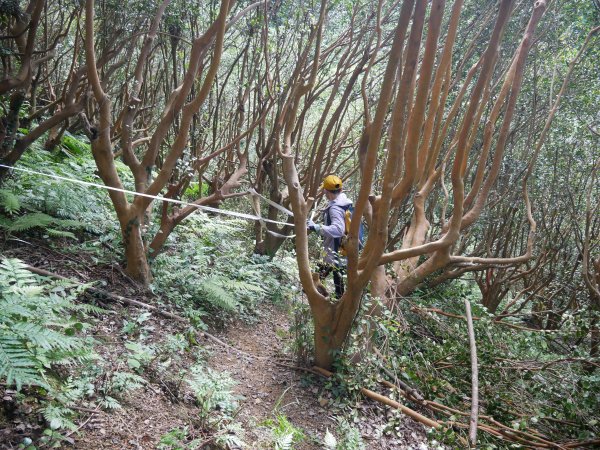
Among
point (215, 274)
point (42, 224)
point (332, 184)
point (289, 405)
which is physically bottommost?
point (289, 405)

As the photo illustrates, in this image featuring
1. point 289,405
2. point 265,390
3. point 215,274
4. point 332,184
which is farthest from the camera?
point 215,274

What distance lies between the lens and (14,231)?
14.9 feet

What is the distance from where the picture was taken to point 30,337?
93.3 inches

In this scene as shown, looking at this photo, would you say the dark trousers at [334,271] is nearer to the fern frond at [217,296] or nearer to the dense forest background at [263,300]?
the dense forest background at [263,300]

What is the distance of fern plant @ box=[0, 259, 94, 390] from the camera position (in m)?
2.19

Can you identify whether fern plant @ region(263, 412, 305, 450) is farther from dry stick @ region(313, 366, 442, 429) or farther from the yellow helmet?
the yellow helmet

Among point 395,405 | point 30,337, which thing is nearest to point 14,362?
point 30,337

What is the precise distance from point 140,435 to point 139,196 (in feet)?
7.71

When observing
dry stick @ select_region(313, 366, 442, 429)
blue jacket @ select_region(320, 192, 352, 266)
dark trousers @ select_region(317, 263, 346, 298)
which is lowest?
dry stick @ select_region(313, 366, 442, 429)

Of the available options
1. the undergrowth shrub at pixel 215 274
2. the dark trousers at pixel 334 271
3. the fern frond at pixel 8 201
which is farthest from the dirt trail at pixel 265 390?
the fern frond at pixel 8 201

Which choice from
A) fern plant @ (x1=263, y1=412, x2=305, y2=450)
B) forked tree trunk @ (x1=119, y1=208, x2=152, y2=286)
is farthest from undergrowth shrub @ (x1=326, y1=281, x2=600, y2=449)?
forked tree trunk @ (x1=119, y1=208, x2=152, y2=286)

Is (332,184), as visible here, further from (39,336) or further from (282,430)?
(39,336)

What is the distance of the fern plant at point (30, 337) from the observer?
2193mm

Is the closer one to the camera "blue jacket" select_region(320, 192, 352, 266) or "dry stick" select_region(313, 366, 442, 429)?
"dry stick" select_region(313, 366, 442, 429)
